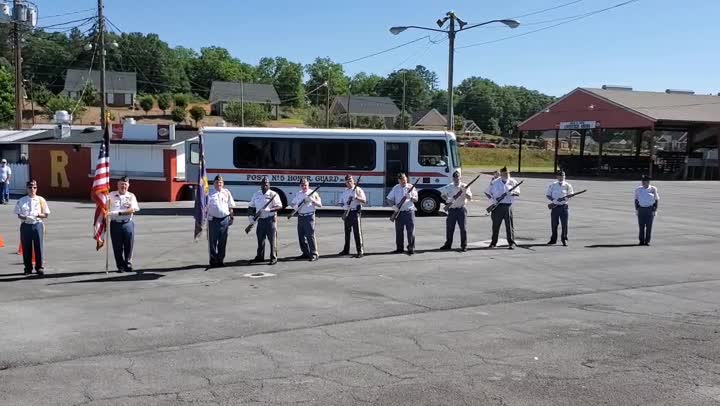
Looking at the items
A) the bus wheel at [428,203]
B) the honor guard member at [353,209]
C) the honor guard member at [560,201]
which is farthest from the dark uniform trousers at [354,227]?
the bus wheel at [428,203]

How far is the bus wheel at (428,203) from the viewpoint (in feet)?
80.7

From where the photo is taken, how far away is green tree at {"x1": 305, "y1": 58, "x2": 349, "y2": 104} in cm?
14162

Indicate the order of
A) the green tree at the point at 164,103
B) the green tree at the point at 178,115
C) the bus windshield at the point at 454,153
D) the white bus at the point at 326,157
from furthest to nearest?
the green tree at the point at 164,103 → the green tree at the point at 178,115 → the bus windshield at the point at 454,153 → the white bus at the point at 326,157

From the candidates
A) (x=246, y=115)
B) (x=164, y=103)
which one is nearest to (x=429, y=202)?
(x=246, y=115)

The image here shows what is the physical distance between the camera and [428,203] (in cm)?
2462

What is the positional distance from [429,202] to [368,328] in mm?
16181

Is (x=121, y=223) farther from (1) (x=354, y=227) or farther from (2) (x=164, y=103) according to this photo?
(2) (x=164, y=103)

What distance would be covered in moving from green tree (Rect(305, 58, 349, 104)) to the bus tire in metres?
117

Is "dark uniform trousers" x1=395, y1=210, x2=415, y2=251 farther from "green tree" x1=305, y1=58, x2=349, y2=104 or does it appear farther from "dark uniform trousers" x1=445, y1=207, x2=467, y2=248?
"green tree" x1=305, y1=58, x2=349, y2=104

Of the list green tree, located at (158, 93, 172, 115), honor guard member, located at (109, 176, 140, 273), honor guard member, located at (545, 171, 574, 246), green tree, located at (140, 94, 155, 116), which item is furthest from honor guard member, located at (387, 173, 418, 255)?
green tree, located at (158, 93, 172, 115)

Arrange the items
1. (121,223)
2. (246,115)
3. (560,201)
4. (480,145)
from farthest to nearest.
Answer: (480,145)
(246,115)
(560,201)
(121,223)

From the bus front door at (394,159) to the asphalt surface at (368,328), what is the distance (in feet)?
27.4

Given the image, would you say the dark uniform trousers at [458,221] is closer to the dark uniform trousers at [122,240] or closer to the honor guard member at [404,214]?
the honor guard member at [404,214]

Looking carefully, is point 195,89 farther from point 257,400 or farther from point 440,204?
point 257,400
